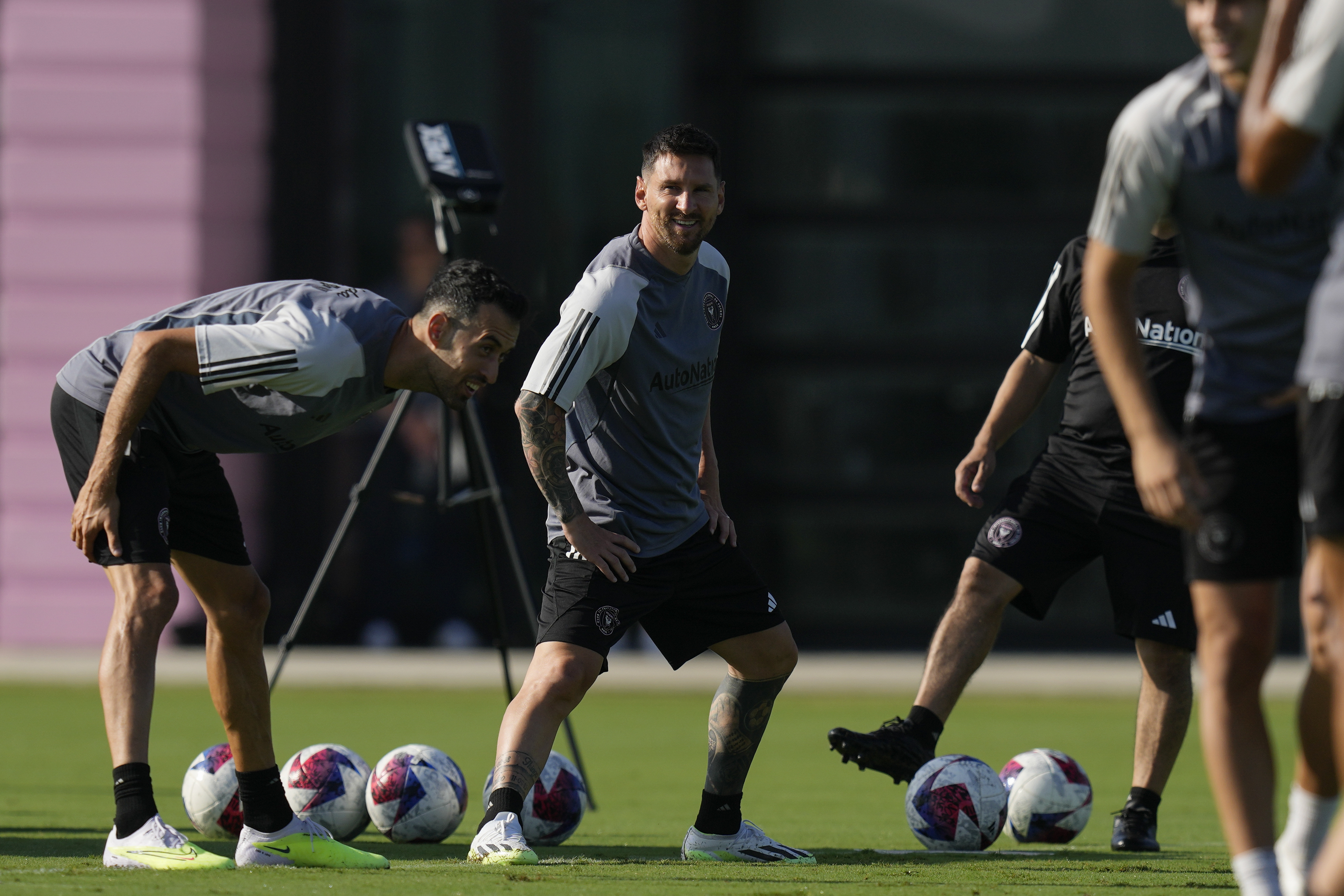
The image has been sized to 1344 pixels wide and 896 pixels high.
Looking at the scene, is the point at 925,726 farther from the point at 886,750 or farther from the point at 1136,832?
the point at 1136,832

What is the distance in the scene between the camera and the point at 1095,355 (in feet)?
19.4

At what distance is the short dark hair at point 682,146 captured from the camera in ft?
17.3

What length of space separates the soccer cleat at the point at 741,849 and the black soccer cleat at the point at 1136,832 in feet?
3.46

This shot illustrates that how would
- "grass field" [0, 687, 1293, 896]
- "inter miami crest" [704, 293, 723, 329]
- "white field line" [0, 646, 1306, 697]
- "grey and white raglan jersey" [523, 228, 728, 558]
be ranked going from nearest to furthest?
"grass field" [0, 687, 1293, 896], "grey and white raglan jersey" [523, 228, 728, 558], "inter miami crest" [704, 293, 723, 329], "white field line" [0, 646, 1306, 697]

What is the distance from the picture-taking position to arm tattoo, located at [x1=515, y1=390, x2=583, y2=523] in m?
4.99

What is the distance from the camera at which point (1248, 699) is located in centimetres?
367

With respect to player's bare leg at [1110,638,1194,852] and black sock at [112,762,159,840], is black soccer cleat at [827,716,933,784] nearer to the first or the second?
player's bare leg at [1110,638,1194,852]

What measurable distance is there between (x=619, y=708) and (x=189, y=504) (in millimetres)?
5834

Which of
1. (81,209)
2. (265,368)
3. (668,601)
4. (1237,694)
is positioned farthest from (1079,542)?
(81,209)

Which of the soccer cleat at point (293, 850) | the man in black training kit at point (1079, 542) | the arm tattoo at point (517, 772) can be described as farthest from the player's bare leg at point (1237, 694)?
the soccer cleat at point (293, 850)

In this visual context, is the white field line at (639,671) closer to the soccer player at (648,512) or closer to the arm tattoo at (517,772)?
the soccer player at (648,512)

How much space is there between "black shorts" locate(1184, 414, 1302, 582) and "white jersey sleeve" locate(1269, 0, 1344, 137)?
2.24ft

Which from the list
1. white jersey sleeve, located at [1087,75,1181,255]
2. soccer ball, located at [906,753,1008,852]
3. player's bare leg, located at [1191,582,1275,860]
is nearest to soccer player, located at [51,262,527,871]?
soccer ball, located at [906,753,1008,852]

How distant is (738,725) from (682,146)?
1.77 meters
